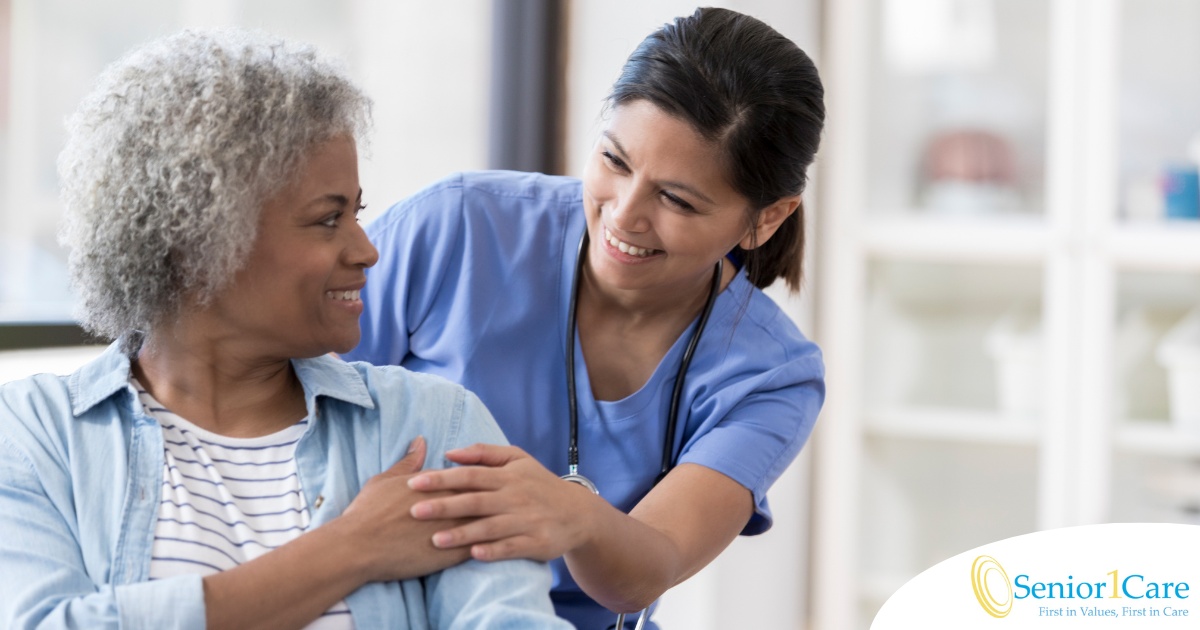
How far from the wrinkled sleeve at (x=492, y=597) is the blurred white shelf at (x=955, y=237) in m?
2.09

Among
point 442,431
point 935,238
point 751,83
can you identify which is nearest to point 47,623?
point 442,431

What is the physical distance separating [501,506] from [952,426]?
85.9 inches

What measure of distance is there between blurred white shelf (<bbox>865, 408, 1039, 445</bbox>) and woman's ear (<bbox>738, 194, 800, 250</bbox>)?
161cm

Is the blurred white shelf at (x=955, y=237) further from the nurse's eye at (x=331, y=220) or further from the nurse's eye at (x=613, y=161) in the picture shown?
the nurse's eye at (x=331, y=220)

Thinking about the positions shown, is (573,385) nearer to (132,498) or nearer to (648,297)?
(648,297)

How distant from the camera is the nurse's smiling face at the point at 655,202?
142 centimetres

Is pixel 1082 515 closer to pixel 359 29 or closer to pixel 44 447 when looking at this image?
pixel 359 29

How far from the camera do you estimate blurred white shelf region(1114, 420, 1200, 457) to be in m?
2.81

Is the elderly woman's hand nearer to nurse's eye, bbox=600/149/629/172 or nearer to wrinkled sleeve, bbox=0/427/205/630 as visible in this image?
wrinkled sleeve, bbox=0/427/205/630

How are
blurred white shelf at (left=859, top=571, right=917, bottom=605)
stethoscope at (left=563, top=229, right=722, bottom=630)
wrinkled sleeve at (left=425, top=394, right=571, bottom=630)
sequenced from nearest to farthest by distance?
1. wrinkled sleeve at (left=425, top=394, right=571, bottom=630)
2. stethoscope at (left=563, top=229, right=722, bottom=630)
3. blurred white shelf at (left=859, top=571, right=917, bottom=605)

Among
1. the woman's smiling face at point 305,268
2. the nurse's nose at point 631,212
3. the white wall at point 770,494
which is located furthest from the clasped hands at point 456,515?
the white wall at point 770,494

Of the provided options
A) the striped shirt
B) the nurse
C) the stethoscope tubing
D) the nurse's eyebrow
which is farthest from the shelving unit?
the striped shirt

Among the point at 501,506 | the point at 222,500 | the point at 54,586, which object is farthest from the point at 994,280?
the point at 54,586

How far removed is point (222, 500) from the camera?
112 cm
